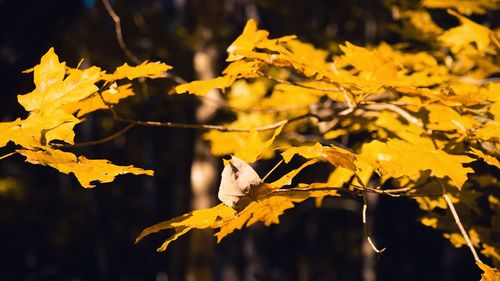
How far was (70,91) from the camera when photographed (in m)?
0.96

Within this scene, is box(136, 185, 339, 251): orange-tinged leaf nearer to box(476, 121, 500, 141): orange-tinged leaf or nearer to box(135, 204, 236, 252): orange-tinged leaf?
box(135, 204, 236, 252): orange-tinged leaf

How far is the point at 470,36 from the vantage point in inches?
53.4

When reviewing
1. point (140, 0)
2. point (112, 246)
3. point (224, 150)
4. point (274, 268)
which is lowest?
point (274, 268)

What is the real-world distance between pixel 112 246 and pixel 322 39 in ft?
28.7

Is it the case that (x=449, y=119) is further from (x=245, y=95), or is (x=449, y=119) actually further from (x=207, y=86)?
(x=245, y=95)

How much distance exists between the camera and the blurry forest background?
3.19m

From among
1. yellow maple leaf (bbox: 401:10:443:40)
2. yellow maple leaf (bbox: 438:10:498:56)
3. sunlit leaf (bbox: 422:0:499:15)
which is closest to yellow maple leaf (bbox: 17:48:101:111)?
yellow maple leaf (bbox: 438:10:498:56)

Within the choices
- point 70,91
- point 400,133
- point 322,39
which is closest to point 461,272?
point 322,39

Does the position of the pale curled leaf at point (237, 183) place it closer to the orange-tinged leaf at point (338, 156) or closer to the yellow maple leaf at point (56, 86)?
the orange-tinged leaf at point (338, 156)

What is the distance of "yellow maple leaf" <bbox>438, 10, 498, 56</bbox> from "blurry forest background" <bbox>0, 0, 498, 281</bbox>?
815 millimetres

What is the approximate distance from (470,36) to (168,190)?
11634 millimetres

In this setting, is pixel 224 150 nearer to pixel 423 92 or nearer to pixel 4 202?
pixel 423 92

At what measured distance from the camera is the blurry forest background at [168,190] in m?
3.19

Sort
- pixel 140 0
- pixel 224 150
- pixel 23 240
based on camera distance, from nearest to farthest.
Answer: pixel 224 150 → pixel 140 0 → pixel 23 240
